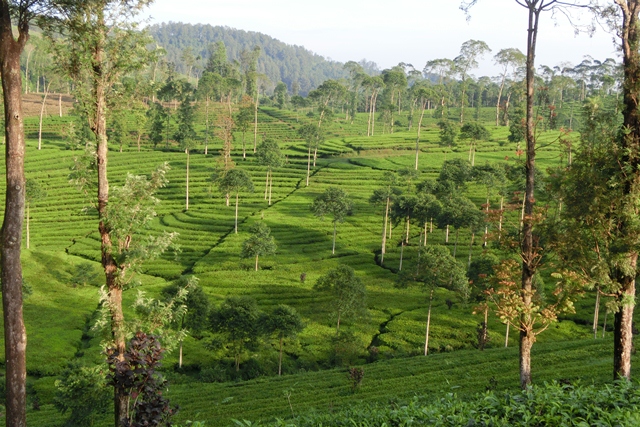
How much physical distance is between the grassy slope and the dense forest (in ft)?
0.90

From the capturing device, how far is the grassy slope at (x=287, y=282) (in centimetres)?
2888

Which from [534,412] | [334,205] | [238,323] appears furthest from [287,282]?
[534,412]

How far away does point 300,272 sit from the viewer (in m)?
57.1

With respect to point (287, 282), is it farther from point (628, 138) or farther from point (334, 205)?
point (628, 138)

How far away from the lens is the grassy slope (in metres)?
28.9

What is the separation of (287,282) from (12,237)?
135 ft

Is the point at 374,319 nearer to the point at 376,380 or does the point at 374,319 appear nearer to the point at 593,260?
the point at 376,380

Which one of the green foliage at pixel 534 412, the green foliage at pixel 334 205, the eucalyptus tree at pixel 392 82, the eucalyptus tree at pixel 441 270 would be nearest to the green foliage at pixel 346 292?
the eucalyptus tree at pixel 441 270

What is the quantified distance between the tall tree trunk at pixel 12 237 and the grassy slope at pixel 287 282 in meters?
2.22

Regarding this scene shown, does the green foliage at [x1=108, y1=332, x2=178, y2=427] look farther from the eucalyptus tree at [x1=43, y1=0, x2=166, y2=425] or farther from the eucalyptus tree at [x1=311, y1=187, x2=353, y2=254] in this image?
the eucalyptus tree at [x1=311, y1=187, x2=353, y2=254]

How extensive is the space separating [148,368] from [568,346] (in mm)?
29628

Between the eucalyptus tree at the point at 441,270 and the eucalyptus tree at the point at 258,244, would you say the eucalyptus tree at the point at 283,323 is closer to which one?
the eucalyptus tree at the point at 441,270

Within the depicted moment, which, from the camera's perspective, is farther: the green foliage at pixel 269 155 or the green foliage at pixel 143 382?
the green foliage at pixel 269 155

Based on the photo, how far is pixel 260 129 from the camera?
130625 millimetres
